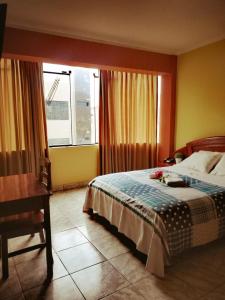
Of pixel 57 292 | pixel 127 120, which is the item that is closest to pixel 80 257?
pixel 57 292

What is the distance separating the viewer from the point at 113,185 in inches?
103

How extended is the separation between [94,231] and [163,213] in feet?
3.49

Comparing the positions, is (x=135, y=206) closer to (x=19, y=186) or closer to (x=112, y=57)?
(x=19, y=186)

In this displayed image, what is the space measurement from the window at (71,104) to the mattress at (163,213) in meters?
1.89

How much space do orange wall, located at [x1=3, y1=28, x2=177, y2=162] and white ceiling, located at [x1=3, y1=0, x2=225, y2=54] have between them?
10 centimetres

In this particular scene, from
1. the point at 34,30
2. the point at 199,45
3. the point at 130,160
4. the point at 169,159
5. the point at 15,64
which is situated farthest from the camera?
the point at 130,160

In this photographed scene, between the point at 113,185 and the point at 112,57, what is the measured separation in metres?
2.07

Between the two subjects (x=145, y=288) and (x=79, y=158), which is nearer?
A: (x=145, y=288)

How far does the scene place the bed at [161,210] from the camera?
1.90 m

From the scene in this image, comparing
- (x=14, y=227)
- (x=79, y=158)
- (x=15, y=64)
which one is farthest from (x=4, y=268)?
(x=15, y=64)

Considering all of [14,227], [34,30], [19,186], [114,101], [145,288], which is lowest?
[145,288]

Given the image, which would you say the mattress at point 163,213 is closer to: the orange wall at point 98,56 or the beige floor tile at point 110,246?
the beige floor tile at point 110,246

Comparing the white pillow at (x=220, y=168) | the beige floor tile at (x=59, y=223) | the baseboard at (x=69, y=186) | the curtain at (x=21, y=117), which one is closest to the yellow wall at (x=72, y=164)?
the baseboard at (x=69, y=186)

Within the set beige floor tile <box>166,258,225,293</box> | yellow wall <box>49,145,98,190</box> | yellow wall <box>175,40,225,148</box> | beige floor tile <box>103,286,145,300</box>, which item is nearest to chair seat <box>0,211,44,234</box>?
beige floor tile <box>103,286,145,300</box>
